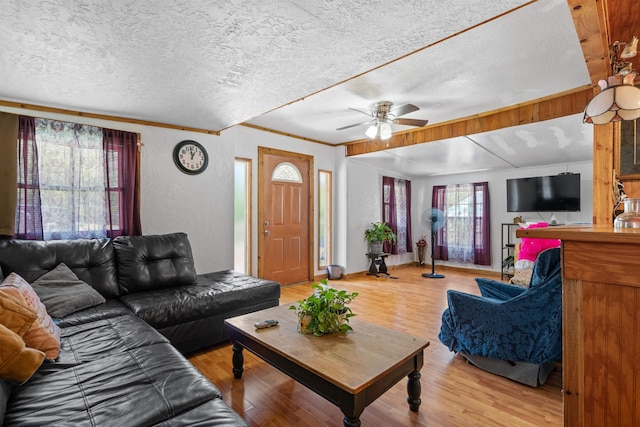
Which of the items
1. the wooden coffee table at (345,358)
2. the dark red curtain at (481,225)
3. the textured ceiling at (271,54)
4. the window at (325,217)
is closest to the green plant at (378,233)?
the window at (325,217)

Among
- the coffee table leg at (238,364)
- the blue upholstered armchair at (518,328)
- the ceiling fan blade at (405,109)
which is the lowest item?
the coffee table leg at (238,364)

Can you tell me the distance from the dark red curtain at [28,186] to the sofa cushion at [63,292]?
65 centimetres

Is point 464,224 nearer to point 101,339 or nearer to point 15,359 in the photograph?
point 101,339

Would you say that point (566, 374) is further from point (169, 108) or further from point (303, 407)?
point (169, 108)

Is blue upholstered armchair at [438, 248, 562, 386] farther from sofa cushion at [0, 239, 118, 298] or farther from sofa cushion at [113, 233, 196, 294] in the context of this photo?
sofa cushion at [0, 239, 118, 298]

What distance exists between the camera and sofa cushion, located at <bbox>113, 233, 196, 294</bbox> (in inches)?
108

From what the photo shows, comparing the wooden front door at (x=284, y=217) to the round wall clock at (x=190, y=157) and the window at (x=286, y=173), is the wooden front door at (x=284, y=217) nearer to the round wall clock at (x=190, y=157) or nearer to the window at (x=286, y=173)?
the window at (x=286, y=173)

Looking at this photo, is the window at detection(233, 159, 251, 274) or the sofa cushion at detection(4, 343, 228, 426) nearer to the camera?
the sofa cushion at detection(4, 343, 228, 426)

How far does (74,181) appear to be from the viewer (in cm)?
293

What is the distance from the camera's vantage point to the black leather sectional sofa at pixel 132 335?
3.76 ft

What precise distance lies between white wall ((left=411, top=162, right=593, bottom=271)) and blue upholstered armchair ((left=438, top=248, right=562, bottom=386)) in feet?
12.1

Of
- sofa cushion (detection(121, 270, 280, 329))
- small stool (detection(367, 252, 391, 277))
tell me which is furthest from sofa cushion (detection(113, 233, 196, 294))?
small stool (detection(367, 252, 391, 277))

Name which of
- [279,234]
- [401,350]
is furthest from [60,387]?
[279,234]

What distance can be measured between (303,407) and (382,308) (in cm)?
212
